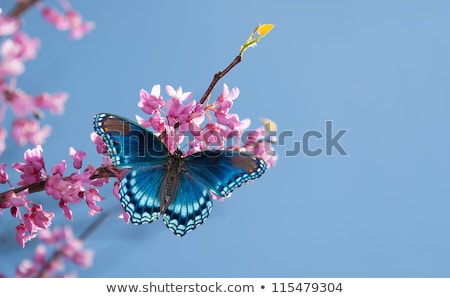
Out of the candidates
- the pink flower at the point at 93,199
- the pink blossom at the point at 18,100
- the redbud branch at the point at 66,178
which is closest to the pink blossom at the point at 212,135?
the redbud branch at the point at 66,178

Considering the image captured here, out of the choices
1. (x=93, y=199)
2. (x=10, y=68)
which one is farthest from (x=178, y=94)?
(x=10, y=68)

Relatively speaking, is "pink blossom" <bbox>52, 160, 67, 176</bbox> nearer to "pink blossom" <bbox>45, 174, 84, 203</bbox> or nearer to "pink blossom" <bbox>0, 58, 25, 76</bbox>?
"pink blossom" <bbox>45, 174, 84, 203</bbox>

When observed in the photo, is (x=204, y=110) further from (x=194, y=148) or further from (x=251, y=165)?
(x=251, y=165)

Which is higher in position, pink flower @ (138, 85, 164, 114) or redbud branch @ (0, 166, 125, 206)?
pink flower @ (138, 85, 164, 114)

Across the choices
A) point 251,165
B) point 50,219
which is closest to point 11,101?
point 50,219

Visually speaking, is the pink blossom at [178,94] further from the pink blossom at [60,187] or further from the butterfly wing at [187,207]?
the pink blossom at [60,187]

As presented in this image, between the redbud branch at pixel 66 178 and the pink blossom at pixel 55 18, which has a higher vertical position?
the pink blossom at pixel 55 18

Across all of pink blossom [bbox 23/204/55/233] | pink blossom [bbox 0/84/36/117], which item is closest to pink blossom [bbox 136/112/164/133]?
pink blossom [bbox 23/204/55/233]
